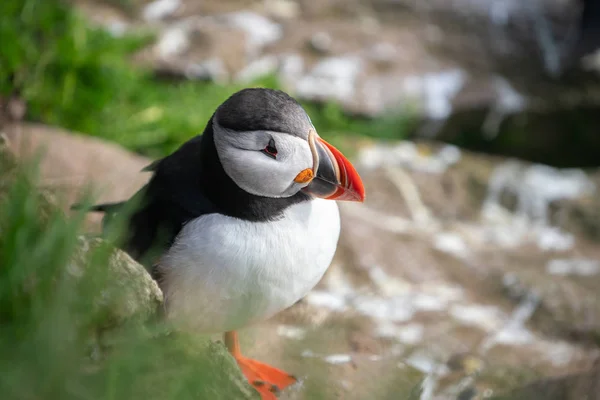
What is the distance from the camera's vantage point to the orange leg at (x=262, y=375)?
2.66m

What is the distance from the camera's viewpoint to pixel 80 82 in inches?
225

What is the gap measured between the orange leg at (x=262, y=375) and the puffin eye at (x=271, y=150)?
2.76 feet

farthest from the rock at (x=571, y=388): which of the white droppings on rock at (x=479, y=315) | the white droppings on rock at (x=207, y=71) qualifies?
the white droppings on rock at (x=207, y=71)

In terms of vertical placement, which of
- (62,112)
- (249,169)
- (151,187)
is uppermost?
(249,169)

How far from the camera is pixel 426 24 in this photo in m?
8.07

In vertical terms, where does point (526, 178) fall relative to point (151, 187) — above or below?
below

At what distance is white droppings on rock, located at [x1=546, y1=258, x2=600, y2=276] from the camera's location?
5074mm

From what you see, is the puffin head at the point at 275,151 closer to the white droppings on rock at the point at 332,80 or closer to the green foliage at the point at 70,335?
the green foliage at the point at 70,335

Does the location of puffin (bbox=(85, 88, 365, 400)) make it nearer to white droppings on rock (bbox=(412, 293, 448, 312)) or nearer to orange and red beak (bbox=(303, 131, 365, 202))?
orange and red beak (bbox=(303, 131, 365, 202))

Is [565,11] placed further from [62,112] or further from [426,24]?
[62,112]

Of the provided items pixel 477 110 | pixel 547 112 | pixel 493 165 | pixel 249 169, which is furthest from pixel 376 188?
pixel 249 169

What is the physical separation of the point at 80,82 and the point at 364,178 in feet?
7.83

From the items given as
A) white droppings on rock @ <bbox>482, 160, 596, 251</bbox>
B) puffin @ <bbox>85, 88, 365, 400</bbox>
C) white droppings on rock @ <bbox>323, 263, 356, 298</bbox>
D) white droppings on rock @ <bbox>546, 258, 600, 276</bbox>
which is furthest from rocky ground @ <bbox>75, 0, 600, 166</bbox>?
puffin @ <bbox>85, 88, 365, 400</bbox>

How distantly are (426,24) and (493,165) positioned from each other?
255cm
